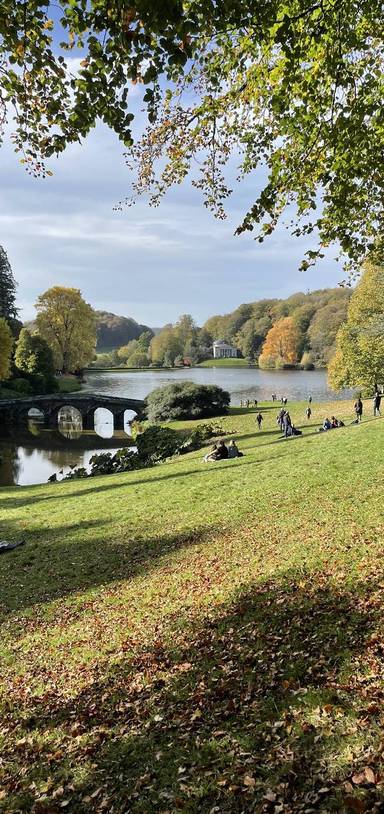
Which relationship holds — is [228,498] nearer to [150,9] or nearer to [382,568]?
[382,568]

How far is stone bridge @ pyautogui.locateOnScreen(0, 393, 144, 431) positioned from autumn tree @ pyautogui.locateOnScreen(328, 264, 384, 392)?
21.4 m

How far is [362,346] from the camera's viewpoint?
1367 inches

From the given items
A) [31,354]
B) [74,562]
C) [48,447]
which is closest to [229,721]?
[74,562]

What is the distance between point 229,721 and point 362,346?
109 feet

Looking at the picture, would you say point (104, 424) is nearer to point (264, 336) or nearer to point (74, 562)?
point (74, 562)

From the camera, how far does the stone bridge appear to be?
51531 mm

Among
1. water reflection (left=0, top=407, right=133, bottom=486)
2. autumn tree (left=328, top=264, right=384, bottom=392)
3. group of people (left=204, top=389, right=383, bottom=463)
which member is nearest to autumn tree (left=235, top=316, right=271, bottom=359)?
water reflection (left=0, top=407, right=133, bottom=486)

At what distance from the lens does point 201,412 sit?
42.1 metres

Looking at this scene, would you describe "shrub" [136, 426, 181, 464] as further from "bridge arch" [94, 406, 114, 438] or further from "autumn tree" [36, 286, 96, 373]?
"autumn tree" [36, 286, 96, 373]

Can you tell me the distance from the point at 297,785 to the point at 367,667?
144 cm

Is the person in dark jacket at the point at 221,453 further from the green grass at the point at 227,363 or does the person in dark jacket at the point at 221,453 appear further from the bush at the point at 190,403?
the green grass at the point at 227,363

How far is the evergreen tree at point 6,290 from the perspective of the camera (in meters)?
71.0

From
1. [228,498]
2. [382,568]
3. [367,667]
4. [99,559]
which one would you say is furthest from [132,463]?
[367,667]

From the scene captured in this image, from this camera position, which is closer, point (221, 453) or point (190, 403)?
point (221, 453)
